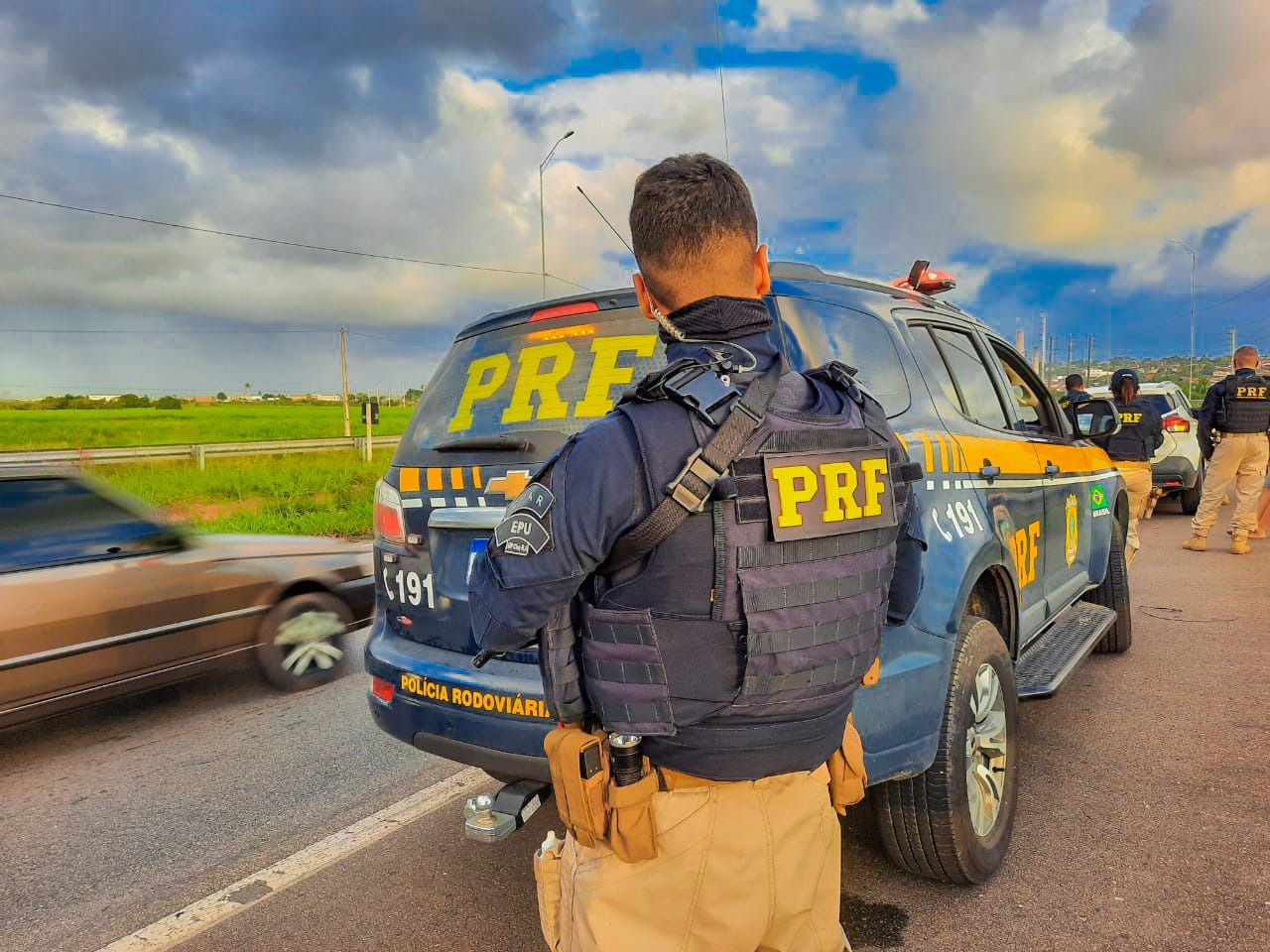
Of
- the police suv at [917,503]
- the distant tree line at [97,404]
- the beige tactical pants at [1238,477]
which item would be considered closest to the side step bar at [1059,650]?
the police suv at [917,503]

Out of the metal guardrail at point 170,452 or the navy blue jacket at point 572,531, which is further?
the metal guardrail at point 170,452

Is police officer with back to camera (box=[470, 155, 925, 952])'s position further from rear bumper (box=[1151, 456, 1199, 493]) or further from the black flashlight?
rear bumper (box=[1151, 456, 1199, 493])

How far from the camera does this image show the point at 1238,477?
8609 millimetres

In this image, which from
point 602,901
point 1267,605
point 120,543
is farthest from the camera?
point 1267,605

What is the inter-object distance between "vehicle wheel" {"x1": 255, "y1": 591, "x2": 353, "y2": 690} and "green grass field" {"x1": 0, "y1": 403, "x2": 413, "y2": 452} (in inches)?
730

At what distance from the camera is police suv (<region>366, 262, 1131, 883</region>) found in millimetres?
2375

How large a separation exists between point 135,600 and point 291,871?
6.76 ft

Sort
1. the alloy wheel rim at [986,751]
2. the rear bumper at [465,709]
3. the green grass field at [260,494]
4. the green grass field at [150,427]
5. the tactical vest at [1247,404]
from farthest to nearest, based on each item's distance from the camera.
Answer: the green grass field at [150,427]
the green grass field at [260,494]
the tactical vest at [1247,404]
the alloy wheel rim at [986,751]
the rear bumper at [465,709]

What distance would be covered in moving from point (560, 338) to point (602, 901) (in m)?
1.70

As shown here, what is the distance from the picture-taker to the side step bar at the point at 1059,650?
3.23m

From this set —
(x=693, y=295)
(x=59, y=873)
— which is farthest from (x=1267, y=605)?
(x=59, y=873)

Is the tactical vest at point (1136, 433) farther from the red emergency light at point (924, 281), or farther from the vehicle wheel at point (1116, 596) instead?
the red emergency light at point (924, 281)

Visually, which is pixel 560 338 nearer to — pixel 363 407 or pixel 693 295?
pixel 693 295

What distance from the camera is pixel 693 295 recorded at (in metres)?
1.40
